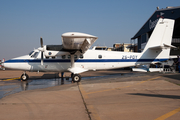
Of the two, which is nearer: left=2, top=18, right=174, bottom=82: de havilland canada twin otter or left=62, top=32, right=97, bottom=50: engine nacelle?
left=62, top=32, right=97, bottom=50: engine nacelle

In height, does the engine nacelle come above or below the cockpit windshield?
above

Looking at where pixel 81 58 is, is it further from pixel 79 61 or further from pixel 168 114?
pixel 168 114

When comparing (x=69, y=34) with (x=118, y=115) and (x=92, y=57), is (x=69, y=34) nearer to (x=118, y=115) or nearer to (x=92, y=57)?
(x=92, y=57)

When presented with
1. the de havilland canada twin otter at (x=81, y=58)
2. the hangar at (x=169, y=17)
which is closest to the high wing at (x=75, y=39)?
the de havilland canada twin otter at (x=81, y=58)

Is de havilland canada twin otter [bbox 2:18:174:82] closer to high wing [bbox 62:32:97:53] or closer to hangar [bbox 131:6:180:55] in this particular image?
high wing [bbox 62:32:97:53]

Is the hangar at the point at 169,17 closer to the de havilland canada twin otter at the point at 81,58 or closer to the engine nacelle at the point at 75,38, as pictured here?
the de havilland canada twin otter at the point at 81,58

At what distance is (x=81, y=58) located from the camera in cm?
1288

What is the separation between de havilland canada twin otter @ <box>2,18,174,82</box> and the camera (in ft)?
39.6

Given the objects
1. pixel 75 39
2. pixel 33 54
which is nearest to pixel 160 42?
pixel 75 39

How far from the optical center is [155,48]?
13320 millimetres

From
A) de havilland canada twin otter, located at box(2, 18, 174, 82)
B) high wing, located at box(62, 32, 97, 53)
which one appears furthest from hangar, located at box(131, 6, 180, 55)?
high wing, located at box(62, 32, 97, 53)

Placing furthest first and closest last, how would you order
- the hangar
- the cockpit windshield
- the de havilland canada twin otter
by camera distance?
the hangar
the cockpit windshield
the de havilland canada twin otter

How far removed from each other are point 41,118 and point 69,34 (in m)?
5.77

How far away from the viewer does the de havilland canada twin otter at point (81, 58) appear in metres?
12.1
